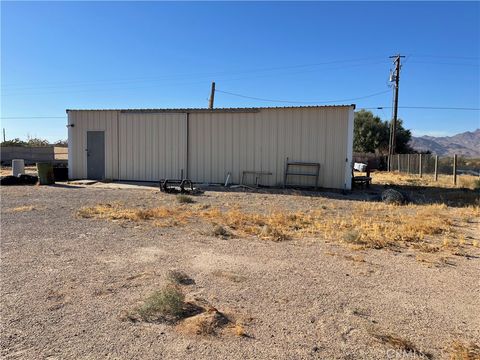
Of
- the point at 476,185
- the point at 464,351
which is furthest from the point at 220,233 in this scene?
the point at 476,185

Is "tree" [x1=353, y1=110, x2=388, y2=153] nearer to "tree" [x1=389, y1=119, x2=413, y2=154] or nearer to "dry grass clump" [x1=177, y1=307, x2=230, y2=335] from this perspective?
"tree" [x1=389, y1=119, x2=413, y2=154]

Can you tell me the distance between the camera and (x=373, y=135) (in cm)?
4594

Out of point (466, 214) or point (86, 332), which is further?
point (466, 214)

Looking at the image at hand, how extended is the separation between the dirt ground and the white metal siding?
858cm

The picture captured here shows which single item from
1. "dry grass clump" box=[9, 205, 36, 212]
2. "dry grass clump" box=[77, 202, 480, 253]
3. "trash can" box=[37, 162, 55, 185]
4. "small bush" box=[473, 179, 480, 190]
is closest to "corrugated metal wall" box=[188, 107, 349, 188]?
"dry grass clump" box=[77, 202, 480, 253]

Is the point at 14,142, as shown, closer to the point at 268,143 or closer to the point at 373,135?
the point at 268,143

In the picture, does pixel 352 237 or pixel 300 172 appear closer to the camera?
pixel 352 237

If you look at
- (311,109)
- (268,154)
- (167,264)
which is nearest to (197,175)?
(268,154)

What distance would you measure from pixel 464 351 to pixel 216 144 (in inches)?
509

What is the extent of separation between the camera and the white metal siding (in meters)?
15.7

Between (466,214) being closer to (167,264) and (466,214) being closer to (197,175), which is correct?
(167,264)

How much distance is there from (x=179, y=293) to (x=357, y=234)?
3.56m

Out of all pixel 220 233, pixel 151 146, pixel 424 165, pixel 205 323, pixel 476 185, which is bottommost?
pixel 205 323

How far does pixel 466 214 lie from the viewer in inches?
365
